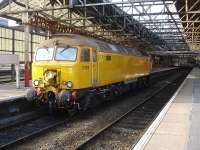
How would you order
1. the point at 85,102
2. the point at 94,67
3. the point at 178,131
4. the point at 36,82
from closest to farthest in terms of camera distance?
the point at 178,131
the point at 36,82
the point at 85,102
the point at 94,67

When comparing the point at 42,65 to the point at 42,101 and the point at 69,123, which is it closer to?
the point at 42,101

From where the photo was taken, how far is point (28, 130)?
12273 millimetres

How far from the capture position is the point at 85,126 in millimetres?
12992

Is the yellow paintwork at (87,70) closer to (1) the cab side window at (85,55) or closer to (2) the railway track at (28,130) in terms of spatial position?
(1) the cab side window at (85,55)

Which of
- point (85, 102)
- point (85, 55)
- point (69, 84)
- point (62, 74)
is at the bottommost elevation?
point (85, 102)

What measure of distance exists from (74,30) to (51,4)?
234 inches

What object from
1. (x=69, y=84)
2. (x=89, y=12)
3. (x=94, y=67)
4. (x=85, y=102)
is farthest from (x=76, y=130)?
(x=89, y=12)

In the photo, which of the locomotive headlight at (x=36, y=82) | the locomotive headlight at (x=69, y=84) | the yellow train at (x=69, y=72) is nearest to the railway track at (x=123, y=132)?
the yellow train at (x=69, y=72)

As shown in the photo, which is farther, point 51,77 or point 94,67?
point 94,67

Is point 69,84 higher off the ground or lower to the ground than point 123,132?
higher

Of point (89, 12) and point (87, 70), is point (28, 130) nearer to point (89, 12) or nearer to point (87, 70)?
point (87, 70)

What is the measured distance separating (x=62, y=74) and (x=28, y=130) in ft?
8.10

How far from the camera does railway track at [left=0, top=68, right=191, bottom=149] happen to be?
413 inches

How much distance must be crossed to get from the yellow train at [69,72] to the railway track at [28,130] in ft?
2.29
